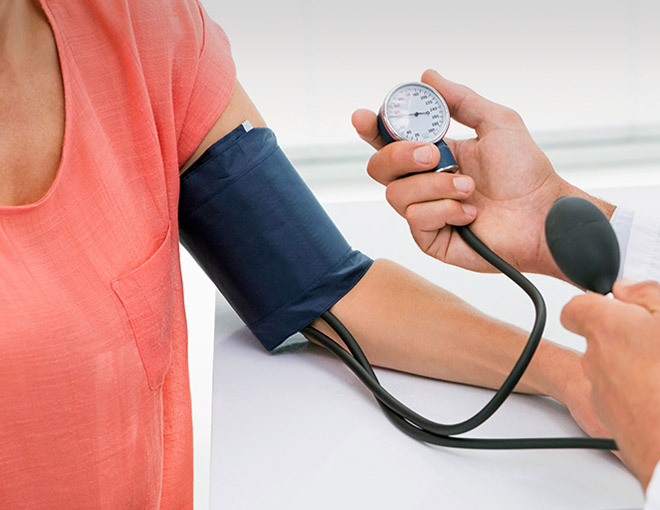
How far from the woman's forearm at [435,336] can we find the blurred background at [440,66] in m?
1.53

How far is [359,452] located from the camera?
762mm

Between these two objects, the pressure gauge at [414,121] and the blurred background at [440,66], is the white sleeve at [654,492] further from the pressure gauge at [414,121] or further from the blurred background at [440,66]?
the blurred background at [440,66]

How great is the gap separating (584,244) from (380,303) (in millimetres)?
353

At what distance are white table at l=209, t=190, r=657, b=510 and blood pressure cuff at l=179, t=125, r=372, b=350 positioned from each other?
0.18 feet

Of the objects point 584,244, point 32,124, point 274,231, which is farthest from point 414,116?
point 32,124

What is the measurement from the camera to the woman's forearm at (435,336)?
0.87m

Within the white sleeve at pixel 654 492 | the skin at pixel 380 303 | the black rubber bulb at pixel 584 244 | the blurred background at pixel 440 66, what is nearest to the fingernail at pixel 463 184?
the skin at pixel 380 303

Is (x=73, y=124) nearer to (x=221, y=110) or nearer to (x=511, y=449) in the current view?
(x=221, y=110)

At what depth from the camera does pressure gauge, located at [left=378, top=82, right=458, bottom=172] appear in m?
0.93

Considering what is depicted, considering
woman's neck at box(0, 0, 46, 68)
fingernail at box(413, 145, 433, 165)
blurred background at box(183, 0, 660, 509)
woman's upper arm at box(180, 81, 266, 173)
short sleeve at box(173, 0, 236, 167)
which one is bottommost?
blurred background at box(183, 0, 660, 509)

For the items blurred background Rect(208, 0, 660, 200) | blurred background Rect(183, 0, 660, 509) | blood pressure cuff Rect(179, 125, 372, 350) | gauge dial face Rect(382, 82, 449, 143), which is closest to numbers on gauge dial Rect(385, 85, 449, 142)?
gauge dial face Rect(382, 82, 449, 143)

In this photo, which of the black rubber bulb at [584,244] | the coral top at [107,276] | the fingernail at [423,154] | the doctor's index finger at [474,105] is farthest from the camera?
the doctor's index finger at [474,105]

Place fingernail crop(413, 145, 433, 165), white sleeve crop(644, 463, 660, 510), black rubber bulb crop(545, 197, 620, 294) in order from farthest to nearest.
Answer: fingernail crop(413, 145, 433, 165), black rubber bulb crop(545, 197, 620, 294), white sleeve crop(644, 463, 660, 510)

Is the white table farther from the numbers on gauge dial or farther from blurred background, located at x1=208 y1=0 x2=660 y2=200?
blurred background, located at x1=208 y1=0 x2=660 y2=200
